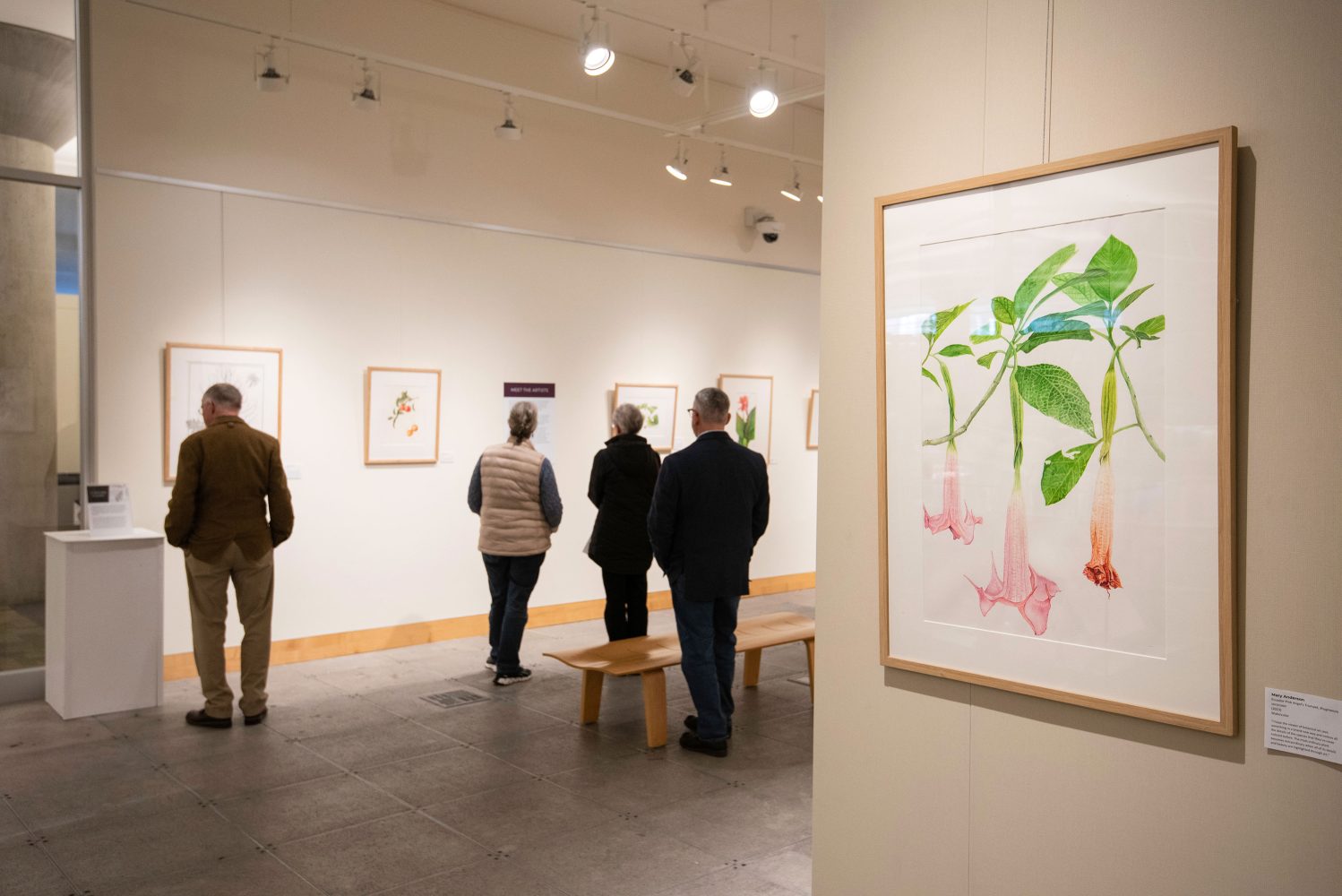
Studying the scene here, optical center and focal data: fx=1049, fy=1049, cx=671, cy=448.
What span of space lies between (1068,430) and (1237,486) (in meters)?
0.36

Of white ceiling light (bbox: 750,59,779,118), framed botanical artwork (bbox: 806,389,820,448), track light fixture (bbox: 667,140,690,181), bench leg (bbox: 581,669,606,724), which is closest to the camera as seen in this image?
bench leg (bbox: 581,669,606,724)

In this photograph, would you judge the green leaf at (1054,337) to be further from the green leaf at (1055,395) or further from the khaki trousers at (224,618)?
the khaki trousers at (224,618)

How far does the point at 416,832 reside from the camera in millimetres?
4551

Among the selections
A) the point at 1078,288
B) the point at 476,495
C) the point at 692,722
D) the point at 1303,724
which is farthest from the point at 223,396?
the point at 1303,724

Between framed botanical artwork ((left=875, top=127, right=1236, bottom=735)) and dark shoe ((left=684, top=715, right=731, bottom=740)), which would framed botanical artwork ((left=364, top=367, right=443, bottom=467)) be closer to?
dark shoe ((left=684, top=715, right=731, bottom=740))

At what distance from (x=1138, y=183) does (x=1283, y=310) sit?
0.40 meters

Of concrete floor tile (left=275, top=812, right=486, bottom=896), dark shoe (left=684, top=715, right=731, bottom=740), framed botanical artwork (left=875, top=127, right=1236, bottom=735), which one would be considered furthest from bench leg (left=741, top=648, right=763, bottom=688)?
framed botanical artwork (left=875, top=127, right=1236, bottom=735)

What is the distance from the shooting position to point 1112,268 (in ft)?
7.37

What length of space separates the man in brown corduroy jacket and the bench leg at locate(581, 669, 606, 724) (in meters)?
1.88

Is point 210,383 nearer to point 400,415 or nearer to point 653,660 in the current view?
point 400,415

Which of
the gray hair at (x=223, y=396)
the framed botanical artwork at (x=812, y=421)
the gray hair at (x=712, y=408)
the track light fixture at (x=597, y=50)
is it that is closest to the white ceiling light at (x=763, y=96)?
the track light fixture at (x=597, y=50)

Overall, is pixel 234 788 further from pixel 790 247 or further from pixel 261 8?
pixel 790 247

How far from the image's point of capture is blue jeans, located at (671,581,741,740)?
5.58 m

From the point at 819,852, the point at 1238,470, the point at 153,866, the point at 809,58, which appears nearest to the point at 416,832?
the point at 153,866
